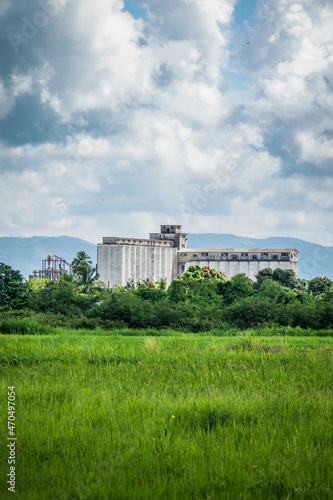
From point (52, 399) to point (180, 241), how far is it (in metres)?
115

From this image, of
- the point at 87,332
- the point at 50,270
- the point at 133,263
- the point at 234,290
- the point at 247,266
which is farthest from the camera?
the point at 50,270

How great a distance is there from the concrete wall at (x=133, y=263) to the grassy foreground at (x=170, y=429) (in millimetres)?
100164

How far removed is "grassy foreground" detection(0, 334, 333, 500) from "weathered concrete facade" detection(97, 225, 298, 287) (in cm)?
10018

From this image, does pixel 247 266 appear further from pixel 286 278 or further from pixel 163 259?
pixel 286 278

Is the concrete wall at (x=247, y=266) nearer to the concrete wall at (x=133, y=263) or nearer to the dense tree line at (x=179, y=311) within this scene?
the concrete wall at (x=133, y=263)

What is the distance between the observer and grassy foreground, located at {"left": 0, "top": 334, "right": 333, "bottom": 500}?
4742 mm

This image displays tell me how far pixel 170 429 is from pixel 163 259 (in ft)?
362

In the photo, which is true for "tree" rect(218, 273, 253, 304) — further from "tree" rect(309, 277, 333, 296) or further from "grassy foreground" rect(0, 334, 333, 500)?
"tree" rect(309, 277, 333, 296)

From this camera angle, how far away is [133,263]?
368 ft

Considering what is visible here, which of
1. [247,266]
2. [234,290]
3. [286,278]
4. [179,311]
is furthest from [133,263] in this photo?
[179,311]

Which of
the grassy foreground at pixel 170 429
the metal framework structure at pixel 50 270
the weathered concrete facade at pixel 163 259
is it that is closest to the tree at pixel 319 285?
the weathered concrete facade at pixel 163 259

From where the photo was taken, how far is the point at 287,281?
3147 inches

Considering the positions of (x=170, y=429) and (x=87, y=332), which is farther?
(x=87, y=332)

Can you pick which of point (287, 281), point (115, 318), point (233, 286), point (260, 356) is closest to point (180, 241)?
→ point (287, 281)
